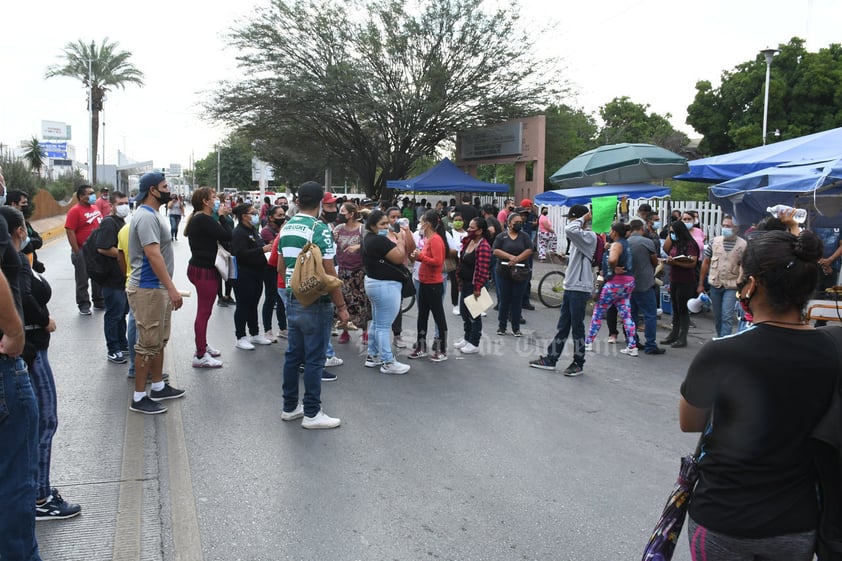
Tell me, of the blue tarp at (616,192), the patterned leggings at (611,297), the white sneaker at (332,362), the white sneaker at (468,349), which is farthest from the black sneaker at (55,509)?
the blue tarp at (616,192)

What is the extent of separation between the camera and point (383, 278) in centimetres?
669

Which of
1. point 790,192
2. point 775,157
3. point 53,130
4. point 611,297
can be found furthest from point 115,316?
point 53,130

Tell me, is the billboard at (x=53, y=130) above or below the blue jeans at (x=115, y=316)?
above

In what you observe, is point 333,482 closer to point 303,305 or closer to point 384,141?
point 303,305

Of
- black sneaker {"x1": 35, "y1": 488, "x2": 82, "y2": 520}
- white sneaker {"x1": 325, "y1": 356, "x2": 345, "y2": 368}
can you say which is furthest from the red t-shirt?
black sneaker {"x1": 35, "y1": 488, "x2": 82, "y2": 520}

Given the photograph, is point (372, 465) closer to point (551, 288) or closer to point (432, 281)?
point (432, 281)

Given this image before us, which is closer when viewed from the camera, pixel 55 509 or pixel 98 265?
pixel 55 509

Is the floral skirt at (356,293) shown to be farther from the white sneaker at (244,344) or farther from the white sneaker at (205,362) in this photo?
the white sneaker at (205,362)

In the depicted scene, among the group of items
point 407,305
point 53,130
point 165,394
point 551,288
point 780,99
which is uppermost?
point 53,130

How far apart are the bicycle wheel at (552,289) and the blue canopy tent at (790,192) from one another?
12.0 feet

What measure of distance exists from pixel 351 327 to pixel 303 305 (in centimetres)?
375

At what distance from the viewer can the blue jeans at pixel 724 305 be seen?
752 cm

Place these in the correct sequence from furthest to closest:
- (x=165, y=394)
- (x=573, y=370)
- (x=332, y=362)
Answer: (x=332, y=362)
(x=573, y=370)
(x=165, y=394)

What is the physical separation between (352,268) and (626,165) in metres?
7.19
